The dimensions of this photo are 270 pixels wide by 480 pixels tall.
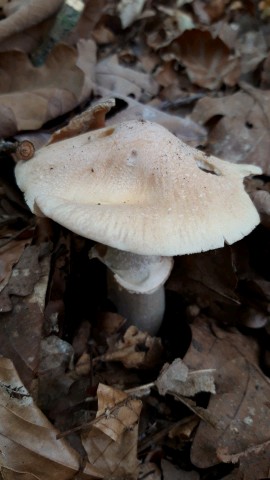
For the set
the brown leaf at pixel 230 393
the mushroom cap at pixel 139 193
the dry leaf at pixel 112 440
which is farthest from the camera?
the brown leaf at pixel 230 393

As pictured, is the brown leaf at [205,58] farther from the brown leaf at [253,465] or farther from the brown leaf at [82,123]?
the brown leaf at [253,465]

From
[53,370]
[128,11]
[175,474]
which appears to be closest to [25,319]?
[53,370]

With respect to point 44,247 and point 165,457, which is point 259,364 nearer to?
point 165,457

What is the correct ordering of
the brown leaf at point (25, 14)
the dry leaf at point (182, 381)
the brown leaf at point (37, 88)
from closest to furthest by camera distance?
1. the dry leaf at point (182, 381)
2. the brown leaf at point (37, 88)
3. the brown leaf at point (25, 14)

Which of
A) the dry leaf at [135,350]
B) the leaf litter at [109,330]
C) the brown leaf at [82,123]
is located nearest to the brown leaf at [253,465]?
the leaf litter at [109,330]

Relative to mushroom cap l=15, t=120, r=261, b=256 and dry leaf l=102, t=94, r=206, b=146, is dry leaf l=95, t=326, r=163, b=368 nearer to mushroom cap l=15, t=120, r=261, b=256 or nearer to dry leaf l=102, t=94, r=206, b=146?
mushroom cap l=15, t=120, r=261, b=256

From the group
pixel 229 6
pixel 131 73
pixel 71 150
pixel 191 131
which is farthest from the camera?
pixel 229 6

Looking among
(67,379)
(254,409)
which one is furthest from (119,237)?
(254,409)
